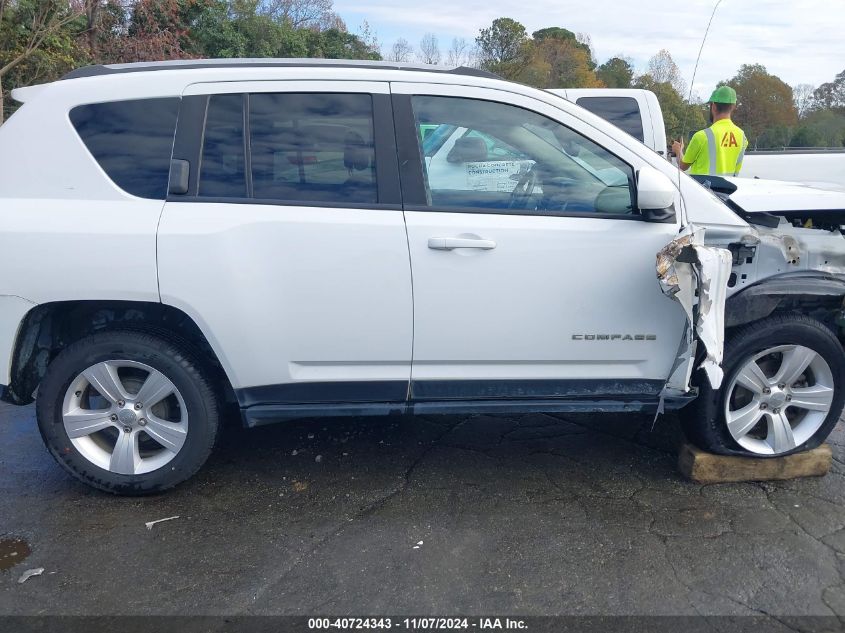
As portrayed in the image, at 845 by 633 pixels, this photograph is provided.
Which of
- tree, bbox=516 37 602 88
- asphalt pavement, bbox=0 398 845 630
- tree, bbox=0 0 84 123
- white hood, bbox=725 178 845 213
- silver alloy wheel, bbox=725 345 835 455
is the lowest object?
asphalt pavement, bbox=0 398 845 630

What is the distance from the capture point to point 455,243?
10.6ft

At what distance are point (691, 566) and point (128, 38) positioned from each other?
1771 cm

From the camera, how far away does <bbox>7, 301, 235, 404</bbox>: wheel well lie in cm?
335

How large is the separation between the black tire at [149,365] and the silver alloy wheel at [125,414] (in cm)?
3

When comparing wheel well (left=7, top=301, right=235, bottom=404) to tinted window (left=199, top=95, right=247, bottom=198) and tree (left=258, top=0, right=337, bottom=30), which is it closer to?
tinted window (left=199, top=95, right=247, bottom=198)

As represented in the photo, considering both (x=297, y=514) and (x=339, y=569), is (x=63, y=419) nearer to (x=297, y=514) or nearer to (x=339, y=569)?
(x=297, y=514)

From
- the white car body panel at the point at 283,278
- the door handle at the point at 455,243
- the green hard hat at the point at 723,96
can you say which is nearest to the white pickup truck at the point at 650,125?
the green hard hat at the point at 723,96

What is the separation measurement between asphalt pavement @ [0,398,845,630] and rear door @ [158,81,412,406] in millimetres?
613

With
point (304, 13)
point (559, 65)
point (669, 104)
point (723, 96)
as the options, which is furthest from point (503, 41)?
point (723, 96)

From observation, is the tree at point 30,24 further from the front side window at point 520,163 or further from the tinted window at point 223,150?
the front side window at point 520,163

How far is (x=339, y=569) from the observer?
2.98 metres

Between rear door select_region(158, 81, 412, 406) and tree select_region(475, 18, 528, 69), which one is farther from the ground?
tree select_region(475, 18, 528, 69)

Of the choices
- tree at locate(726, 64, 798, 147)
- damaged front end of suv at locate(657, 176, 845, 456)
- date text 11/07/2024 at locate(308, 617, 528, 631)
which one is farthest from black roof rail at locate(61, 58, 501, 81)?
tree at locate(726, 64, 798, 147)

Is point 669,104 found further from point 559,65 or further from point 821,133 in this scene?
point 559,65
